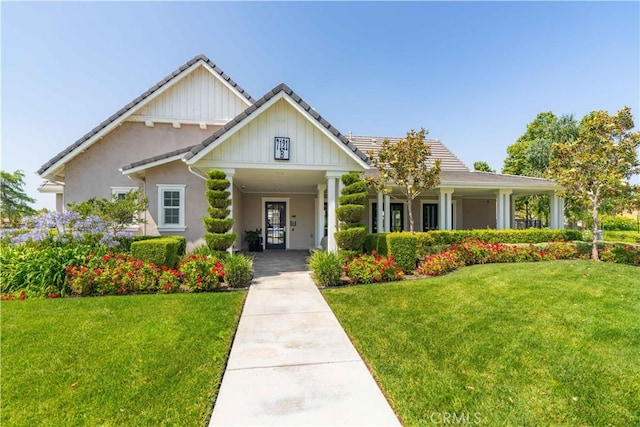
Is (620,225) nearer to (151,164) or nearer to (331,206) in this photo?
(331,206)

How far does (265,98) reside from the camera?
8570 millimetres

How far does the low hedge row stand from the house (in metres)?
1.39

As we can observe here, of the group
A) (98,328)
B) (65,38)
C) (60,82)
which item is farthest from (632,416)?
(60,82)

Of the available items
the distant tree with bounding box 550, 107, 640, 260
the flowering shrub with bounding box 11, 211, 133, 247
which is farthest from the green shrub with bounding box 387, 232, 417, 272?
the flowering shrub with bounding box 11, 211, 133, 247

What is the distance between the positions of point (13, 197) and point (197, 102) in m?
38.7

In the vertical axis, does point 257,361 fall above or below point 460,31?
below

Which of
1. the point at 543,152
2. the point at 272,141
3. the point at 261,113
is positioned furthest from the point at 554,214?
the point at 543,152

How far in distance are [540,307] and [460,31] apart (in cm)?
1085

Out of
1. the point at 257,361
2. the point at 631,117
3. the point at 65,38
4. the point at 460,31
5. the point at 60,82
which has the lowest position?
the point at 257,361

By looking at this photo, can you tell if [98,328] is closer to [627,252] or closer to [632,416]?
[632,416]

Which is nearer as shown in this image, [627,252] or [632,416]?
[632,416]

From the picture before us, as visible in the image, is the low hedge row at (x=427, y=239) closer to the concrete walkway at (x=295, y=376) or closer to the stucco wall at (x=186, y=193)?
the concrete walkway at (x=295, y=376)

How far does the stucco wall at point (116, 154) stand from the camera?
11969 millimetres

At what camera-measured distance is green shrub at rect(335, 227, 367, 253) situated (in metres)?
8.52
